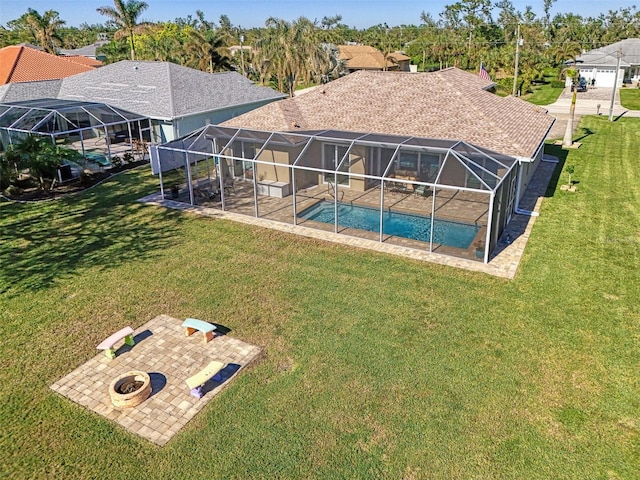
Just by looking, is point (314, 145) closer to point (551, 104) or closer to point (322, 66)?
point (322, 66)

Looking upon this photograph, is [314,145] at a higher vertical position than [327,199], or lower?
higher

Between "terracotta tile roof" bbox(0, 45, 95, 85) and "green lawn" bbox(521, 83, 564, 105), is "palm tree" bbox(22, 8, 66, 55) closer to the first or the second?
"terracotta tile roof" bbox(0, 45, 95, 85)

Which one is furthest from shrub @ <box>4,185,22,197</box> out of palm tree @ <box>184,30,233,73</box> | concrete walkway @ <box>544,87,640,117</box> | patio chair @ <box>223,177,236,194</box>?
concrete walkway @ <box>544,87,640,117</box>

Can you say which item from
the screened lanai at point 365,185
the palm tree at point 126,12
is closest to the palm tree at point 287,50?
the palm tree at point 126,12

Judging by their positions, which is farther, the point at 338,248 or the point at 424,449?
the point at 338,248

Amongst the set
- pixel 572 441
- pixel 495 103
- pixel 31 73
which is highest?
pixel 31 73

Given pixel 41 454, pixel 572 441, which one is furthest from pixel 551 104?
pixel 41 454
